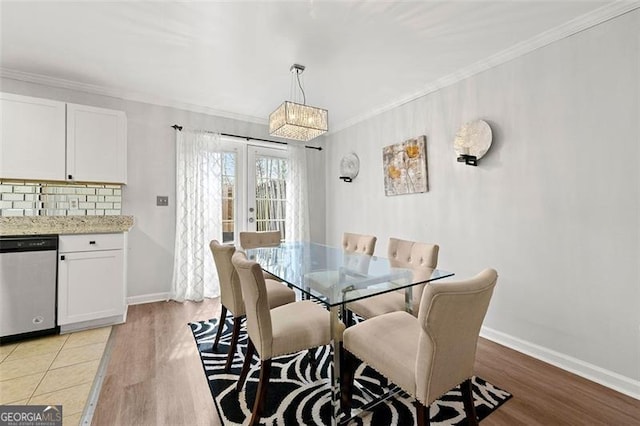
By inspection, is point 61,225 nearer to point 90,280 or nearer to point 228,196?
point 90,280

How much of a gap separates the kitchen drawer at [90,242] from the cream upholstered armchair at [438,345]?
2671 millimetres

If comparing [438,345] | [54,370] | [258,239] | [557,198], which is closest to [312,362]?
[438,345]

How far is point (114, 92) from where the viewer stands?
10.4ft

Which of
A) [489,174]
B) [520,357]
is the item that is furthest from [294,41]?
[520,357]

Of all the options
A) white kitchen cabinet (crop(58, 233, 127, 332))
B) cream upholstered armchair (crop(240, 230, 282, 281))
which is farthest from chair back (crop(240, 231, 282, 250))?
white kitchen cabinet (crop(58, 233, 127, 332))

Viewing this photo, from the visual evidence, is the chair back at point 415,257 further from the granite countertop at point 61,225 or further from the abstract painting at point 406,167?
the granite countertop at point 61,225

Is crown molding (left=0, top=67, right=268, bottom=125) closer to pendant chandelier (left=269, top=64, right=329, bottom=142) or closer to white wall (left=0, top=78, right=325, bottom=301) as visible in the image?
white wall (left=0, top=78, right=325, bottom=301)

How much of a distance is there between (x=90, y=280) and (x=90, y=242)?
0.36 m

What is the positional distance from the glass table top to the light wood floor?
83 cm

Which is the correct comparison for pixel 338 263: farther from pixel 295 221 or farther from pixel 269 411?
pixel 295 221

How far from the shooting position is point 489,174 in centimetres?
250

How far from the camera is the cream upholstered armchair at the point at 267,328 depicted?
54.1 inches

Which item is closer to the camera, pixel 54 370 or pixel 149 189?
pixel 54 370

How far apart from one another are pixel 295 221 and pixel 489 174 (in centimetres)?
274
